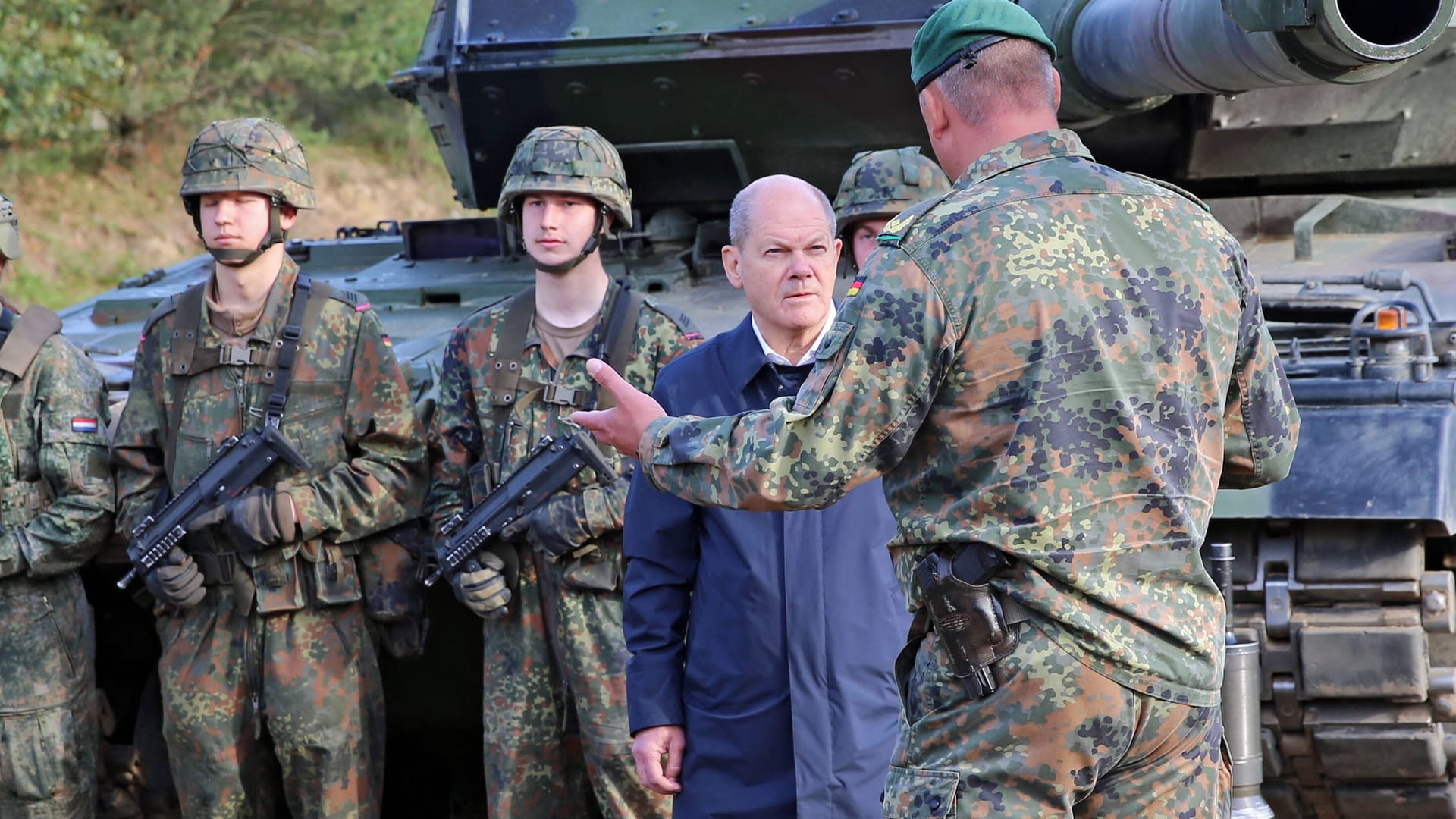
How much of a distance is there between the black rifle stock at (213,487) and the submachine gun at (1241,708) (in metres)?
2.45

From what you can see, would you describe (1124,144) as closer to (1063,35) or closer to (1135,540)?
(1063,35)

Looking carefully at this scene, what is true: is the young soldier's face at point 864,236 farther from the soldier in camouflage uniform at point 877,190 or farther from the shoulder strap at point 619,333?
the shoulder strap at point 619,333

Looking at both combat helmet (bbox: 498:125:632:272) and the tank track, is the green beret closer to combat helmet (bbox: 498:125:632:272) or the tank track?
the tank track

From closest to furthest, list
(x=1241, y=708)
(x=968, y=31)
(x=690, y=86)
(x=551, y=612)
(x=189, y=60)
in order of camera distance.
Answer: (x=968, y=31)
(x=1241, y=708)
(x=551, y=612)
(x=690, y=86)
(x=189, y=60)

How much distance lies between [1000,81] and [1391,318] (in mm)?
2046

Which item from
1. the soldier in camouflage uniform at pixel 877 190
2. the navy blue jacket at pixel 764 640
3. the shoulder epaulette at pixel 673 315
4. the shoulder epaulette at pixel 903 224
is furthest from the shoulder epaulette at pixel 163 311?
the shoulder epaulette at pixel 903 224

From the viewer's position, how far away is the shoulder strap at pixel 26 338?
17.4 ft

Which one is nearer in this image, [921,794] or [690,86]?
[921,794]

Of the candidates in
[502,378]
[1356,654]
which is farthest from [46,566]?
[1356,654]

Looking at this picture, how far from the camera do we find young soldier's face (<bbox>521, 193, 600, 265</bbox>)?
512 centimetres

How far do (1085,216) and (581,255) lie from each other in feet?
8.06

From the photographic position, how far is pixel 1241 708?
4355 mm

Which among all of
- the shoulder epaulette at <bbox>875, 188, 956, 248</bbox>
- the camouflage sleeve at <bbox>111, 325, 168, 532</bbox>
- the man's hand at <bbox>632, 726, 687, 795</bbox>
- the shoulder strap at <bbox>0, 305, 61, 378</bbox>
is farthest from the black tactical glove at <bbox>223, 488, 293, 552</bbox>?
the shoulder epaulette at <bbox>875, 188, 956, 248</bbox>

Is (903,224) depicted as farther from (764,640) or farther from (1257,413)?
(764,640)
